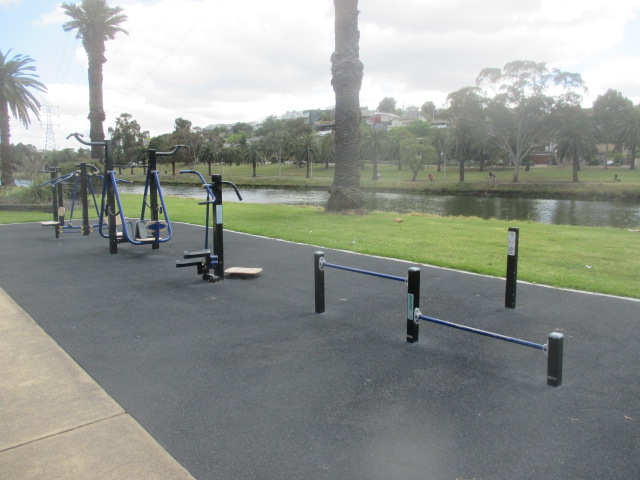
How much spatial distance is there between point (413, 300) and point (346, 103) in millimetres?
13791

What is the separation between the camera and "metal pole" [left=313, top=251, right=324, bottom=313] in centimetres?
569

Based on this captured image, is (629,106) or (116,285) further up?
(629,106)

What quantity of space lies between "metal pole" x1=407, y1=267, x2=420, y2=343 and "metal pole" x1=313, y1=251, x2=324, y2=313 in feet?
4.00

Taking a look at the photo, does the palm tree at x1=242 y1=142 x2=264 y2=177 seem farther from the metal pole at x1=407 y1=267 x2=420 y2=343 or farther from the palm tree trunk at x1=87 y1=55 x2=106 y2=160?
the metal pole at x1=407 y1=267 x2=420 y2=343

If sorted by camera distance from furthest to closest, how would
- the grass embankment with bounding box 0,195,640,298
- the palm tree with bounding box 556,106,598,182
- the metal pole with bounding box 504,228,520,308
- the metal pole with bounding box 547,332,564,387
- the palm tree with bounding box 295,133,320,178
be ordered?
the palm tree with bounding box 295,133,320,178
the palm tree with bounding box 556,106,598,182
the grass embankment with bounding box 0,195,640,298
the metal pole with bounding box 504,228,520,308
the metal pole with bounding box 547,332,564,387

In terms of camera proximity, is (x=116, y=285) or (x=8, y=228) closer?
(x=116, y=285)

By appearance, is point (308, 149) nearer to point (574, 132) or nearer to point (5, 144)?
point (574, 132)

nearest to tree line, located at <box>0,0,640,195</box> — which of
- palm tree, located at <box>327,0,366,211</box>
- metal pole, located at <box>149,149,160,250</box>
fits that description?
palm tree, located at <box>327,0,366,211</box>

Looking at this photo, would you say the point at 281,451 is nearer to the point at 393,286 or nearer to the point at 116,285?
the point at 393,286

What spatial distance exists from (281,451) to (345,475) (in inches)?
17.3

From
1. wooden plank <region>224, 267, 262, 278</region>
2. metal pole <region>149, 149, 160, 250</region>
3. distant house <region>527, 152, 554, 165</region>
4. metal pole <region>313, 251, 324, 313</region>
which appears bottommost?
wooden plank <region>224, 267, 262, 278</region>

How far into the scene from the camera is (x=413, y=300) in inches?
188

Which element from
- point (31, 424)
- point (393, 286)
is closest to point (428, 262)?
point (393, 286)

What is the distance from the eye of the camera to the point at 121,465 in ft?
9.56
